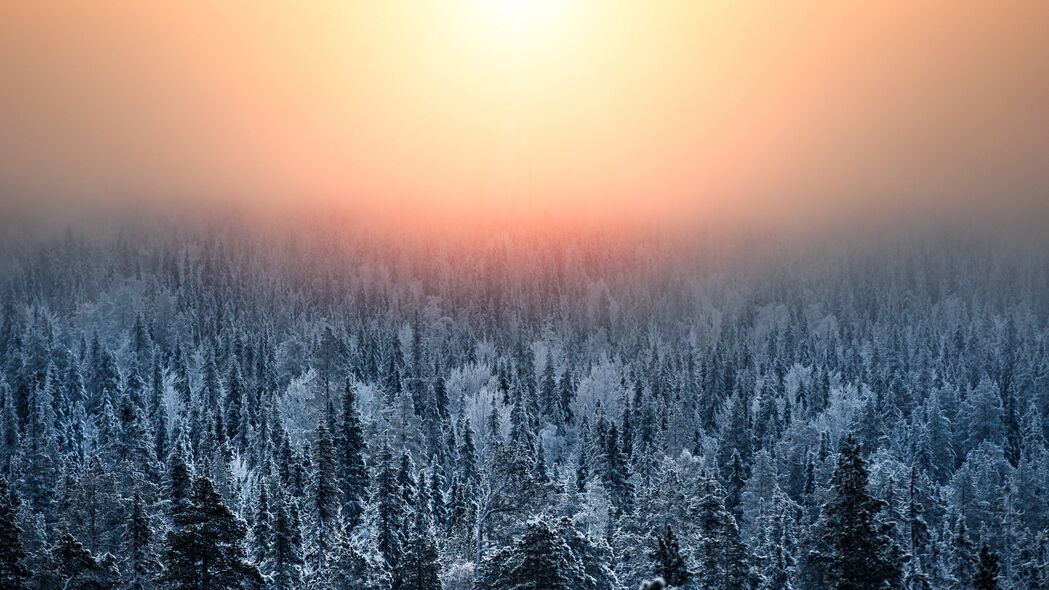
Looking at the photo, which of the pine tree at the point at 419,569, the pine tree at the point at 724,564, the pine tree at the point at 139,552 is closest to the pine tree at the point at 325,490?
the pine tree at the point at 139,552

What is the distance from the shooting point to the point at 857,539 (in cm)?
2639

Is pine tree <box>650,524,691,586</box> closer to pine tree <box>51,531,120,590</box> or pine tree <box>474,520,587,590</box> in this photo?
pine tree <box>474,520,587,590</box>

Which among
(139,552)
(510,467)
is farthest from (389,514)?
(139,552)

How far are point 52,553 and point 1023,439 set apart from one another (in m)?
78.8

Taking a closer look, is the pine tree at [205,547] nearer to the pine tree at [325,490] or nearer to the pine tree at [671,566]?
the pine tree at [671,566]

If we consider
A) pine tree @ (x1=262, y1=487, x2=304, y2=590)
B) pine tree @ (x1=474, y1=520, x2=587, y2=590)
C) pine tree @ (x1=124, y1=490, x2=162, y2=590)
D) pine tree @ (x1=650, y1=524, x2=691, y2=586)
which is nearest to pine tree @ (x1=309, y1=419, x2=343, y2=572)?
pine tree @ (x1=262, y1=487, x2=304, y2=590)

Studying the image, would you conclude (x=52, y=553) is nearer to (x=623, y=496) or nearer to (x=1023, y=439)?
(x=623, y=496)

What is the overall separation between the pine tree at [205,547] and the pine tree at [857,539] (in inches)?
695

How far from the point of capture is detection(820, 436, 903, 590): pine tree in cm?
2628

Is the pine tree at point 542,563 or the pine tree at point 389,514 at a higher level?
the pine tree at point 542,563

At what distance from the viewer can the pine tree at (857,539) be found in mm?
26281

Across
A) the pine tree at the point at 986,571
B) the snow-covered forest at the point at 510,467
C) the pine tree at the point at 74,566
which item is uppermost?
the pine tree at the point at 986,571

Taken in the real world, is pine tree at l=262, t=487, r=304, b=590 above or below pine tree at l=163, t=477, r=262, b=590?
below

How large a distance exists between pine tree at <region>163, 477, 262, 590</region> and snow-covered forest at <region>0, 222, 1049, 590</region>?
0.28ft
